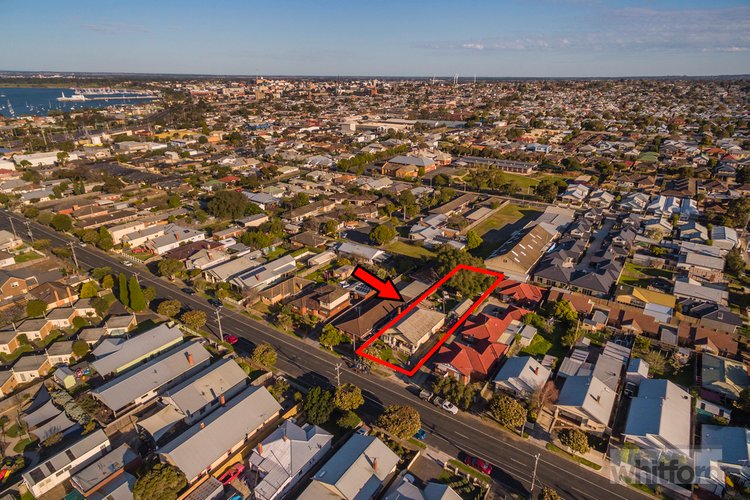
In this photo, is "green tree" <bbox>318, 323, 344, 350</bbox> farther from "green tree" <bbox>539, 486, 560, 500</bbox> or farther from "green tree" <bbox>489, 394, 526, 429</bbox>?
"green tree" <bbox>539, 486, 560, 500</bbox>

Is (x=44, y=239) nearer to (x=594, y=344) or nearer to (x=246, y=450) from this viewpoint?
(x=246, y=450)

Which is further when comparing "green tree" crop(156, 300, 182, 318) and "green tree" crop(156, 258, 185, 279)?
"green tree" crop(156, 258, 185, 279)

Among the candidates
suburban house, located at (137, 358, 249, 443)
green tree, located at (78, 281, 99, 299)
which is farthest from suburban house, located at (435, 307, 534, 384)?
green tree, located at (78, 281, 99, 299)

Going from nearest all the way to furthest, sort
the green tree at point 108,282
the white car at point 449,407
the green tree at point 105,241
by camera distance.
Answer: the white car at point 449,407 < the green tree at point 108,282 < the green tree at point 105,241

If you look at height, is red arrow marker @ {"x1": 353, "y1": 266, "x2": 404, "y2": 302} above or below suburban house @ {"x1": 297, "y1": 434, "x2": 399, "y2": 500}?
above

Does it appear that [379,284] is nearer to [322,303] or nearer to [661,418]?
[322,303]

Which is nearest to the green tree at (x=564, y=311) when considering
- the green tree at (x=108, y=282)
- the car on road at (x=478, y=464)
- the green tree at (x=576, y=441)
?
the green tree at (x=576, y=441)

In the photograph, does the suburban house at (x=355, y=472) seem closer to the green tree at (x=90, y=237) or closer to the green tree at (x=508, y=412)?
the green tree at (x=508, y=412)

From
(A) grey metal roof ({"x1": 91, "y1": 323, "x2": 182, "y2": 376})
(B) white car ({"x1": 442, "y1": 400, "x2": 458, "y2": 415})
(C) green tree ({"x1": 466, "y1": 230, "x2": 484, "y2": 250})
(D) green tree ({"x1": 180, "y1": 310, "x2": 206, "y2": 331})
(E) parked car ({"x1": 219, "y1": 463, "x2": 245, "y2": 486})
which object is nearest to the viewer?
(E) parked car ({"x1": 219, "y1": 463, "x2": 245, "y2": 486})

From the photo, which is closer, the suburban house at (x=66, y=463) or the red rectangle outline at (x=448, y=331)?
the suburban house at (x=66, y=463)
